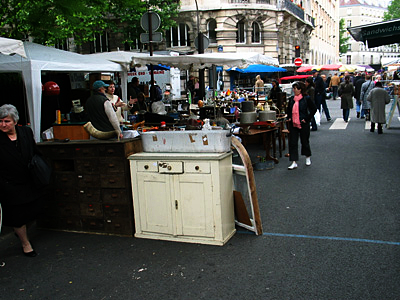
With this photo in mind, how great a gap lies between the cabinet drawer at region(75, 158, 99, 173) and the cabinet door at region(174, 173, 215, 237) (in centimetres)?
114

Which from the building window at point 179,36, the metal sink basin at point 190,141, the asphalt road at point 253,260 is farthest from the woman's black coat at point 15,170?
the building window at point 179,36

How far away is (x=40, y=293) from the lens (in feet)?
12.9

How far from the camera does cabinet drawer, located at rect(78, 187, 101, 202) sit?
5.34 metres

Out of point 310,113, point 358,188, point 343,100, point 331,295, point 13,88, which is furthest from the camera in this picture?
point 343,100

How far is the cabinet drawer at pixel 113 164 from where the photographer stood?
519cm

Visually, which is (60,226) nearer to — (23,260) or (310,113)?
(23,260)

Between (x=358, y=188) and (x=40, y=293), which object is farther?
(x=358, y=188)

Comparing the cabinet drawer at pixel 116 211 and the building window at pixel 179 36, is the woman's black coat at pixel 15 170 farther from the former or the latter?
the building window at pixel 179 36

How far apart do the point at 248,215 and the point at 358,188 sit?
9.45 ft

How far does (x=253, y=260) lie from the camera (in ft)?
14.5

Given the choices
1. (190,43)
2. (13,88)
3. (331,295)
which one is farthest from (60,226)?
(190,43)

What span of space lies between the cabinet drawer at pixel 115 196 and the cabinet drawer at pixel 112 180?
66 mm

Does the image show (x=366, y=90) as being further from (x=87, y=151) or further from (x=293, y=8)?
(x=293, y=8)

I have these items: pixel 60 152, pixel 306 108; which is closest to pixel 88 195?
pixel 60 152
